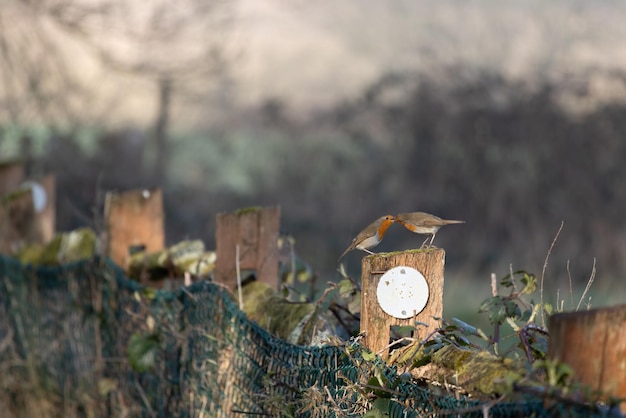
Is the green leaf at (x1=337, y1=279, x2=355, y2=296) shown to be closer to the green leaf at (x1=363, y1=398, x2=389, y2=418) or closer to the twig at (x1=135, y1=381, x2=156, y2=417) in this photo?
the green leaf at (x1=363, y1=398, x2=389, y2=418)

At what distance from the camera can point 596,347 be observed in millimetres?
1938

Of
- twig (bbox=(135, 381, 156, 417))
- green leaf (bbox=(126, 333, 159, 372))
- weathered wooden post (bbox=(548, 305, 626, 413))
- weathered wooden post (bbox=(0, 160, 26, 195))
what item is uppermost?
weathered wooden post (bbox=(0, 160, 26, 195))

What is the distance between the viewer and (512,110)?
1262 centimetres

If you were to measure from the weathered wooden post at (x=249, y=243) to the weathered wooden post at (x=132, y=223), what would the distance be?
1181 millimetres

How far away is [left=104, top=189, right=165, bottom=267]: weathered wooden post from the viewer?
17.3ft

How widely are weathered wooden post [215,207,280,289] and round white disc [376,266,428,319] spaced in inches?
53.3

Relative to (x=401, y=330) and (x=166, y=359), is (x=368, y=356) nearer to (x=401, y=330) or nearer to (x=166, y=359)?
(x=401, y=330)

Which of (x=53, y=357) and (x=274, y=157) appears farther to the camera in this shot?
(x=274, y=157)

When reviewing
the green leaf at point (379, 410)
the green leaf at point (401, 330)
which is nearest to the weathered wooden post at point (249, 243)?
the green leaf at point (401, 330)

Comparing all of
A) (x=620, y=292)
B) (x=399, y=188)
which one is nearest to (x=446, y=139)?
(x=399, y=188)

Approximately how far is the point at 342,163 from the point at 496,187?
9.93 feet

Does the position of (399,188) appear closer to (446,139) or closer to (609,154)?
(446,139)

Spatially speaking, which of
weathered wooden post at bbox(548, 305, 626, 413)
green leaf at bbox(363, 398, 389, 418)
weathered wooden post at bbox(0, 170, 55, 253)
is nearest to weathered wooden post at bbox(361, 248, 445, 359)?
green leaf at bbox(363, 398, 389, 418)

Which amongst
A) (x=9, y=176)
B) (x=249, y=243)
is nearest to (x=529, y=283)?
(x=249, y=243)
